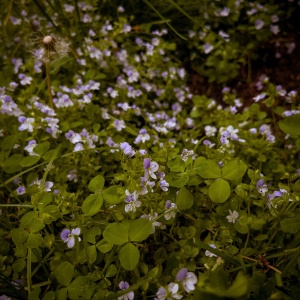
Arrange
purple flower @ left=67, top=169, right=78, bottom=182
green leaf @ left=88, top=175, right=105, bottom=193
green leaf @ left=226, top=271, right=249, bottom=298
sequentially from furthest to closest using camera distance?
1. purple flower @ left=67, top=169, right=78, bottom=182
2. green leaf @ left=88, top=175, right=105, bottom=193
3. green leaf @ left=226, top=271, right=249, bottom=298

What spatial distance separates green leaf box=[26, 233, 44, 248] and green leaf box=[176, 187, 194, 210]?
1.86ft

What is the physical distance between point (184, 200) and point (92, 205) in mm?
382

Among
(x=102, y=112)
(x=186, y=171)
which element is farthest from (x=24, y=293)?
(x=102, y=112)

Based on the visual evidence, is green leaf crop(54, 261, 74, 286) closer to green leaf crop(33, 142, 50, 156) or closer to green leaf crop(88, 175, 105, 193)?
green leaf crop(88, 175, 105, 193)

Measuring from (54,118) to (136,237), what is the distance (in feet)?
3.72

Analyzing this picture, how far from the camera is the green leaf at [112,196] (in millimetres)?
1532

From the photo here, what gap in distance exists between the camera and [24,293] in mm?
1521

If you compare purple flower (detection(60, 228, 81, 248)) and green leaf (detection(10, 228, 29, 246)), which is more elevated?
green leaf (detection(10, 228, 29, 246))

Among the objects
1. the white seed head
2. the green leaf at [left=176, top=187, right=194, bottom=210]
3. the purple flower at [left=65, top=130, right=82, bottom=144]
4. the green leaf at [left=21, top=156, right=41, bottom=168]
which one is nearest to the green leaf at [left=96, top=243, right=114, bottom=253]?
the green leaf at [left=176, top=187, right=194, bottom=210]

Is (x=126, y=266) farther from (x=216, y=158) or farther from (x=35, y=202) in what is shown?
(x=216, y=158)

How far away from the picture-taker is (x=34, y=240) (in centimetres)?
148

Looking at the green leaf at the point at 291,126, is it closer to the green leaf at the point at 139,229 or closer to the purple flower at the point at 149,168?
the purple flower at the point at 149,168

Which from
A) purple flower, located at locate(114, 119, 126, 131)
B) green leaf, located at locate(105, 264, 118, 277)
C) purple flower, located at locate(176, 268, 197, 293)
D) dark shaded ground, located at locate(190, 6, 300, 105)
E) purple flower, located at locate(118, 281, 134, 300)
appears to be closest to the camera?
purple flower, located at locate(176, 268, 197, 293)

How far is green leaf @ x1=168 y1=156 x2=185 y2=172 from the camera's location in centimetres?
159
